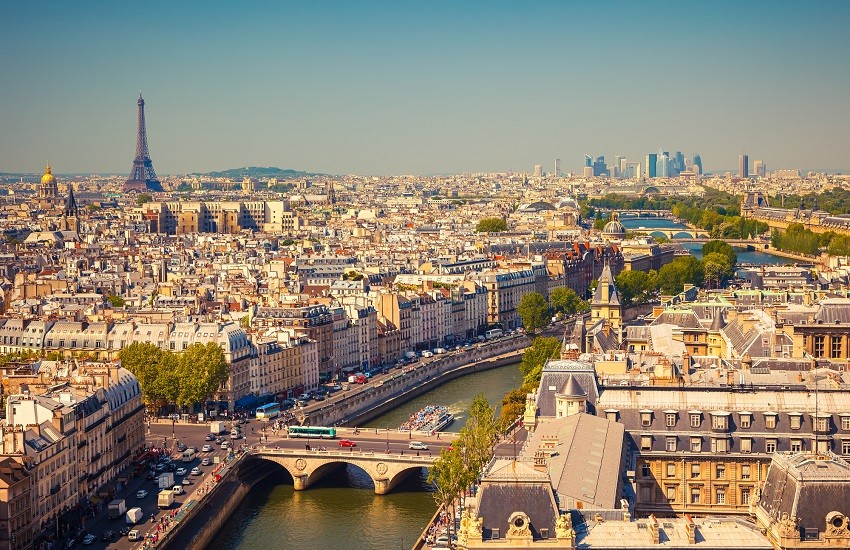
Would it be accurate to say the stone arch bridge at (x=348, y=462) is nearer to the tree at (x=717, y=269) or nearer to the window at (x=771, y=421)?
the window at (x=771, y=421)

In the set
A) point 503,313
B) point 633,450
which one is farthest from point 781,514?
point 503,313

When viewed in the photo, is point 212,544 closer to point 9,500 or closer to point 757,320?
point 9,500

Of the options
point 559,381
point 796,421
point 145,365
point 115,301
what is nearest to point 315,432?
point 145,365

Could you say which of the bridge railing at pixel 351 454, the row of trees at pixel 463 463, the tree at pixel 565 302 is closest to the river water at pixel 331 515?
the bridge railing at pixel 351 454

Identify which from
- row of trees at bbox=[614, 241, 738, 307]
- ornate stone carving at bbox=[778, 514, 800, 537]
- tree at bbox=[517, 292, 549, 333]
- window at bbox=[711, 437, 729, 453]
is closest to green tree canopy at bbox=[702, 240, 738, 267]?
row of trees at bbox=[614, 241, 738, 307]

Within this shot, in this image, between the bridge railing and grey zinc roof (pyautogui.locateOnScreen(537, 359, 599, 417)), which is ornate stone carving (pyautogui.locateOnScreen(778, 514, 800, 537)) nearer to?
grey zinc roof (pyautogui.locateOnScreen(537, 359, 599, 417))

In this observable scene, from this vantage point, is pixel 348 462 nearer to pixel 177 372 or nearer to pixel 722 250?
pixel 177 372

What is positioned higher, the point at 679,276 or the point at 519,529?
the point at 519,529

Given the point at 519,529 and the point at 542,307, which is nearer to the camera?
the point at 519,529
